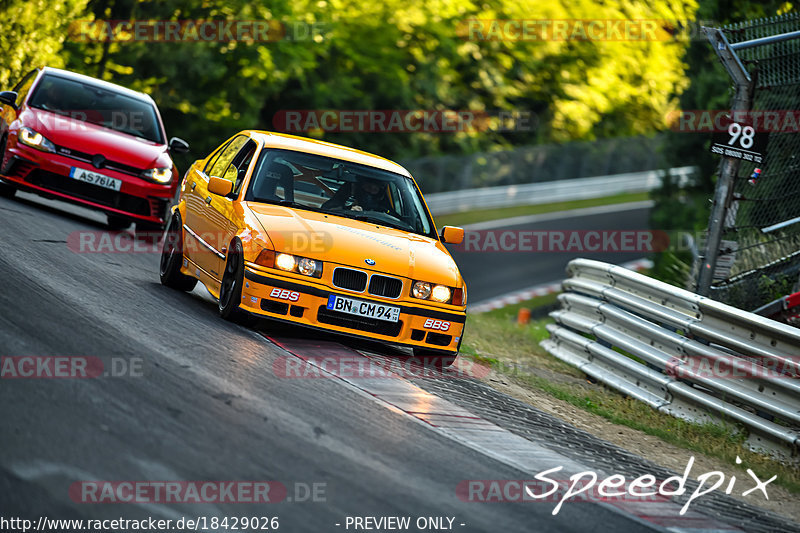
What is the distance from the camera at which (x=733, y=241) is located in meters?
10.2

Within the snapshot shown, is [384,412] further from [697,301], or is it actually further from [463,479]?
[697,301]

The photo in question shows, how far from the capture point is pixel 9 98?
1377cm

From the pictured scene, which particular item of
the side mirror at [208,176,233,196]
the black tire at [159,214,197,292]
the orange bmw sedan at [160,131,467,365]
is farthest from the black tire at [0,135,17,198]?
the side mirror at [208,176,233,196]

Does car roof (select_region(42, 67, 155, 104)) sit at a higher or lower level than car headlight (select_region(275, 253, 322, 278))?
higher

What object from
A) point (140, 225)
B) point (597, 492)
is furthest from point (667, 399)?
point (140, 225)

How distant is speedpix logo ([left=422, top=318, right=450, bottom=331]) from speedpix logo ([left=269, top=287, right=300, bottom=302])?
42.8 inches

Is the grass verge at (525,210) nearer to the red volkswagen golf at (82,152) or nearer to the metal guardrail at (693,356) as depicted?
the red volkswagen golf at (82,152)

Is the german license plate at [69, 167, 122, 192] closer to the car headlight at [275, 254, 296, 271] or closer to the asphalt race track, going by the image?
the asphalt race track

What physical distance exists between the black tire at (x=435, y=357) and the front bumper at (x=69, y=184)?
5688 millimetres

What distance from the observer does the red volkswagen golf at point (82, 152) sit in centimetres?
1320

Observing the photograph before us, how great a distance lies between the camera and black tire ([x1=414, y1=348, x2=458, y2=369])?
896 centimetres
